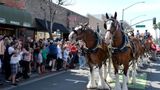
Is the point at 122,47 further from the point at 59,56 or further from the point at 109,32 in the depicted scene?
the point at 59,56

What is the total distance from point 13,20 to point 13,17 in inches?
7.4

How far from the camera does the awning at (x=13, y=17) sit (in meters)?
21.2

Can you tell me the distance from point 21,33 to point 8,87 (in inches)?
531

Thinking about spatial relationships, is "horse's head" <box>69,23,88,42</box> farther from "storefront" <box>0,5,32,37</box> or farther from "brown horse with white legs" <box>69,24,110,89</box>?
"storefront" <box>0,5,32,37</box>

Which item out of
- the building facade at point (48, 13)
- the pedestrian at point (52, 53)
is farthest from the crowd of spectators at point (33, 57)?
the building facade at point (48, 13)

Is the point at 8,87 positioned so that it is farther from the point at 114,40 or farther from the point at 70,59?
the point at 70,59

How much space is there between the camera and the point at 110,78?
1523cm

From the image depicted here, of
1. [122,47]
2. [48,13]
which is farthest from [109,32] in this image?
[48,13]

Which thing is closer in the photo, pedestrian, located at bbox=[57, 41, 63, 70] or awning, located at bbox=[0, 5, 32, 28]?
pedestrian, located at bbox=[57, 41, 63, 70]

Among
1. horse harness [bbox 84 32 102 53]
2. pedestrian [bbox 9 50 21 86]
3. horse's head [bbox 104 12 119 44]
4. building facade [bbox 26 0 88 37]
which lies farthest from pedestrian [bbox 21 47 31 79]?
building facade [bbox 26 0 88 37]

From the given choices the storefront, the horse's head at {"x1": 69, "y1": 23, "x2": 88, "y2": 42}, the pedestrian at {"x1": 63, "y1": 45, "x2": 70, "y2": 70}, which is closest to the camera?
the horse's head at {"x1": 69, "y1": 23, "x2": 88, "y2": 42}

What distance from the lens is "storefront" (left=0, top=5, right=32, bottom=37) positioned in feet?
70.2

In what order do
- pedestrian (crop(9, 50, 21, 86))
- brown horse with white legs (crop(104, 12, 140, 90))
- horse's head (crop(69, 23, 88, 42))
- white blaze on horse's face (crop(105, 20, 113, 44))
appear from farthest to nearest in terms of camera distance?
pedestrian (crop(9, 50, 21, 86)) < horse's head (crop(69, 23, 88, 42)) < brown horse with white legs (crop(104, 12, 140, 90)) < white blaze on horse's face (crop(105, 20, 113, 44))

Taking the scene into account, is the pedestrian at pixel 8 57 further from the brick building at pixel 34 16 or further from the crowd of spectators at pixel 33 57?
the brick building at pixel 34 16
